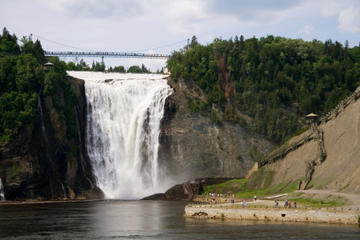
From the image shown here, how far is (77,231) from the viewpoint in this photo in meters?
64.4

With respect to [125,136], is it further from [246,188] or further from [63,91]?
[246,188]

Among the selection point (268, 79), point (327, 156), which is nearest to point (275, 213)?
Answer: point (327, 156)

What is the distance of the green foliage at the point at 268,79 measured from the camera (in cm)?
14750

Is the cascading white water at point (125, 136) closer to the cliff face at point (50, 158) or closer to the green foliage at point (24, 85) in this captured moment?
the cliff face at point (50, 158)

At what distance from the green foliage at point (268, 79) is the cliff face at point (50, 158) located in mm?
31560

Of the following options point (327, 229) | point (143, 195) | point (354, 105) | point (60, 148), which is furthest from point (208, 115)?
point (327, 229)

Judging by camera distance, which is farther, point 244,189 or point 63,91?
point 63,91

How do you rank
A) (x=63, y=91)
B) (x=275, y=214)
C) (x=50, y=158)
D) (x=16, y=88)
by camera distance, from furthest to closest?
(x=63, y=91), (x=16, y=88), (x=50, y=158), (x=275, y=214)

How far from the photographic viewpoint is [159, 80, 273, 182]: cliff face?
139 meters

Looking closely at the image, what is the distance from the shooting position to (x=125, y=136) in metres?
137

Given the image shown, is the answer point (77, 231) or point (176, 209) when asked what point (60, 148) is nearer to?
point (176, 209)

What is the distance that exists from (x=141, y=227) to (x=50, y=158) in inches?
2227

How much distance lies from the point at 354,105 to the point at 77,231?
46.7 m

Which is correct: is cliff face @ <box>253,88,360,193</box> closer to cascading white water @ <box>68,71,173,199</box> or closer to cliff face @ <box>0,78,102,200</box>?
cascading white water @ <box>68,71,173,199</box>
